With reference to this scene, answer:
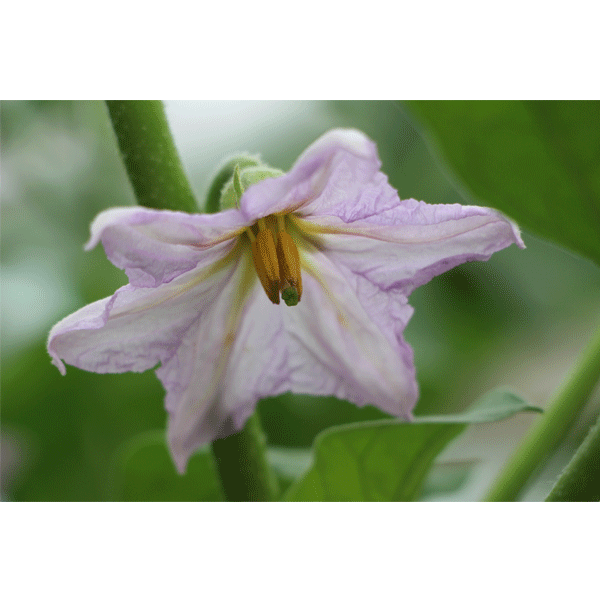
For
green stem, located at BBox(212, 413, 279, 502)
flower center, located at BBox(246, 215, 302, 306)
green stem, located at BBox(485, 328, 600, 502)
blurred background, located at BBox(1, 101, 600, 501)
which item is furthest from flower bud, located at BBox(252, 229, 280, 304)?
blurred background, located at BBox(1, 101, 600, 501)

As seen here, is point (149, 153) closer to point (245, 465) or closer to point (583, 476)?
point (245, 465)

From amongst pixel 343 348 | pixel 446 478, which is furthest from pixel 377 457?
pixel 446 478

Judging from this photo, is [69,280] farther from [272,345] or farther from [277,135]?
[272,345]

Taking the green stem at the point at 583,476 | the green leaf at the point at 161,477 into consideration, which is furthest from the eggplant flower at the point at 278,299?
the green leaf at the point at 161,477

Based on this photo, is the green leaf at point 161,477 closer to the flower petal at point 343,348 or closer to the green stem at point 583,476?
the flower petal at point 343,348

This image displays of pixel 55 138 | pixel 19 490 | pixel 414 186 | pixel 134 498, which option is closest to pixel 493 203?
pixel 134 498

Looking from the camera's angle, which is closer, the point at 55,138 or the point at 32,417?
the point at 32,417

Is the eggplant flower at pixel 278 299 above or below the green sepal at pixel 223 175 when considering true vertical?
below
